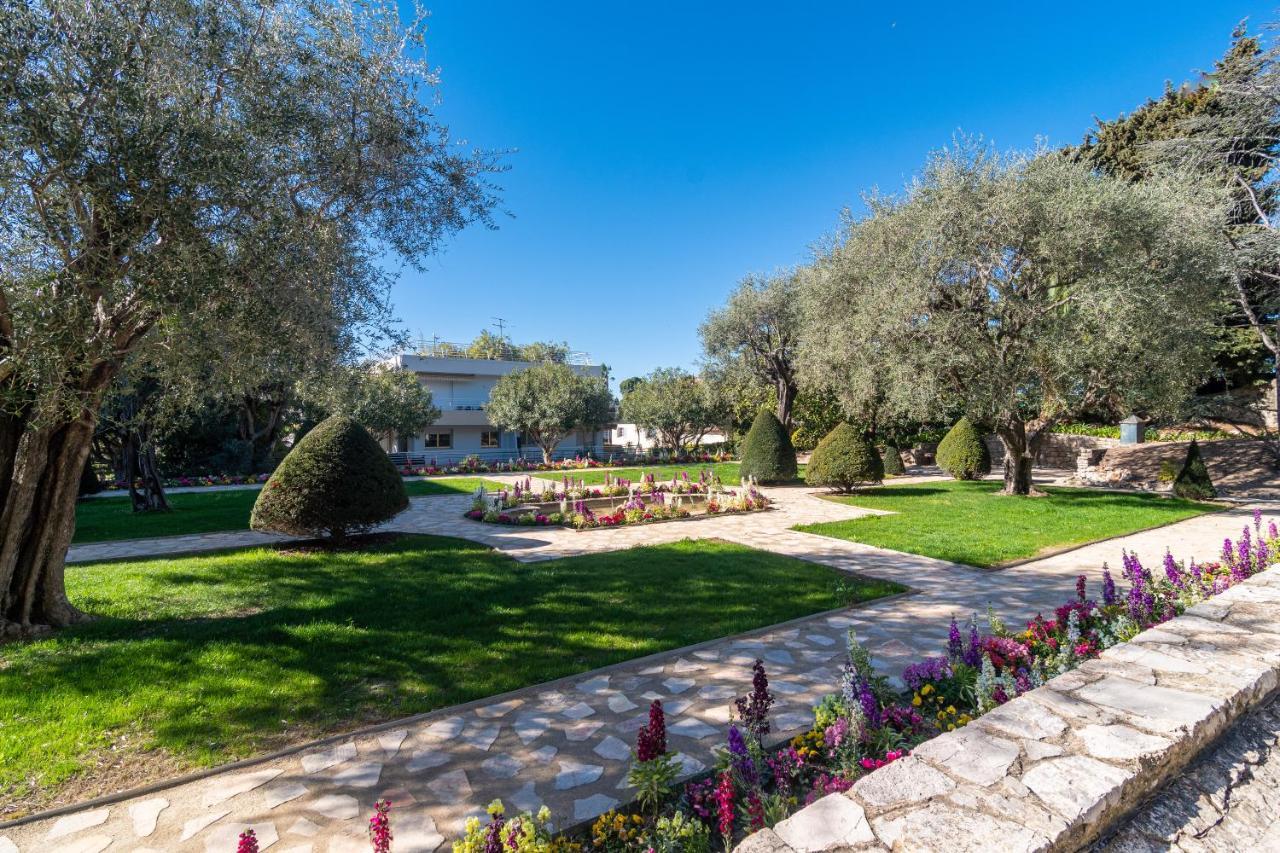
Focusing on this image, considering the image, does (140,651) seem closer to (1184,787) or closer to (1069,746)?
(1069,746)

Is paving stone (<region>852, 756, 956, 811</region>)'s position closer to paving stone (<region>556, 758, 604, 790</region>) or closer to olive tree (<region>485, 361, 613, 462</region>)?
paving stone (<region>556, 758, 604, 790</region>)

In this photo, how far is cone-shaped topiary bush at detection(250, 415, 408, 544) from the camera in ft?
28.2

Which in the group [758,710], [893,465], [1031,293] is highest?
[1031,293]

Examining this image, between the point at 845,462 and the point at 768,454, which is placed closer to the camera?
the point at 845,462

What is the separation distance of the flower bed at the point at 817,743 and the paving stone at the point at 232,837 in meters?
0.95

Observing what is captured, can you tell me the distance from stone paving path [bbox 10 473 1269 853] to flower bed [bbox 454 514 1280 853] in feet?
0.93

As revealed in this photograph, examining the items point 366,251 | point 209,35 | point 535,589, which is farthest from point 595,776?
point 209,35

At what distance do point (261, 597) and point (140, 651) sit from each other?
68.4 inches

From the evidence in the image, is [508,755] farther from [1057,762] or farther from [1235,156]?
[1235,156]

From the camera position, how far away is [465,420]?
129ft

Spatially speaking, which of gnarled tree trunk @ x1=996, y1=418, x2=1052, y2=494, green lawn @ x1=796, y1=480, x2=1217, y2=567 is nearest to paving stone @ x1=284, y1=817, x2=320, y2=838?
green lawn @ x1=796, y1=480, x2=1217, y2=567

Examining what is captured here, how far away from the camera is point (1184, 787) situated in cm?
235

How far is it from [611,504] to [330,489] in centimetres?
733

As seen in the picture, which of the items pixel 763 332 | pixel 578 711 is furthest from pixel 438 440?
pixel 578 711
